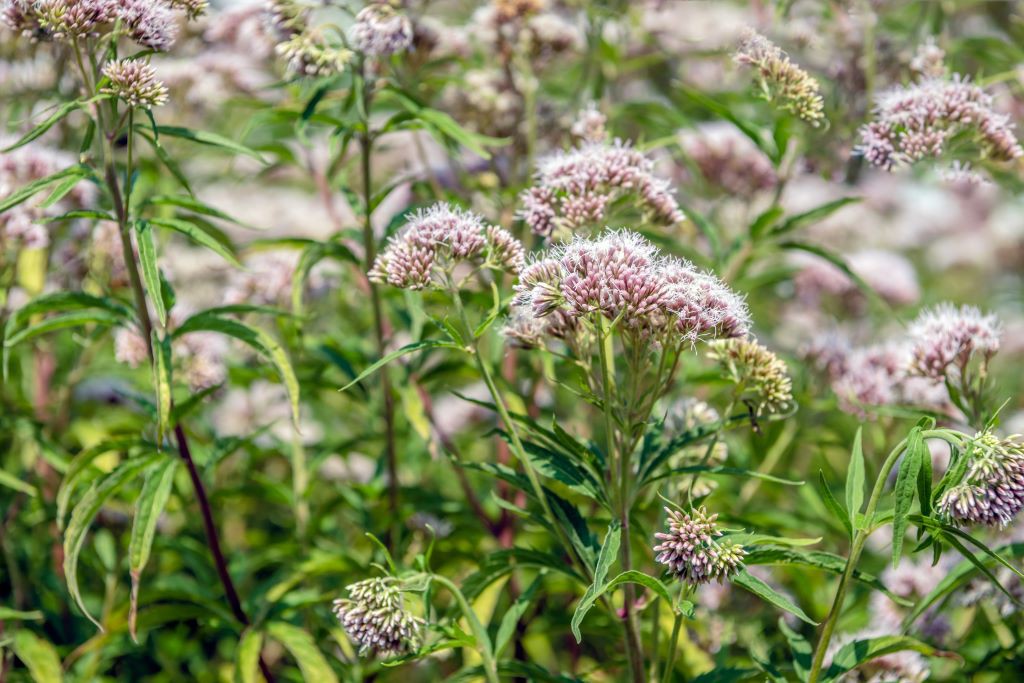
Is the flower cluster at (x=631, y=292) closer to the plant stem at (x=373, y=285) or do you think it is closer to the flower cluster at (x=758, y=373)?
the flower cluster at (x=758, y=373)

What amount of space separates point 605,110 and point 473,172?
0.65 metres

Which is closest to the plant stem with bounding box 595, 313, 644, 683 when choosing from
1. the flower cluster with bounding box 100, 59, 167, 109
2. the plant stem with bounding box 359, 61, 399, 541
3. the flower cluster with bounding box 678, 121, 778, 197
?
the plant stem with bounding box 359, 61, 399, 541

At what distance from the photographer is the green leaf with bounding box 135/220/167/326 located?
222 centimetres

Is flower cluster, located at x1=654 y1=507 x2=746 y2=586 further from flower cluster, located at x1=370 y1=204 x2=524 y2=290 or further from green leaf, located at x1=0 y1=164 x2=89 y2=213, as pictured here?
green leaf, located at x1=0 y1=164 x2=89 y2=213

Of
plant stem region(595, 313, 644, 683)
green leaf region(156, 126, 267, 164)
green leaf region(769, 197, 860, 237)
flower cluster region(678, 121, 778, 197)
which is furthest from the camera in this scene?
flower cluster region(678, 121, 778, 197)

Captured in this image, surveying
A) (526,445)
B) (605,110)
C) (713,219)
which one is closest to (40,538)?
(526,445)

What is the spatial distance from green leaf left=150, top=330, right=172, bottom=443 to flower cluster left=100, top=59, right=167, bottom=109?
58cm

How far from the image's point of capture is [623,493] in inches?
84.7

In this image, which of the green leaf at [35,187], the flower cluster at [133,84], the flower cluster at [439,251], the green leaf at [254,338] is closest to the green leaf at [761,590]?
the flower cluster at [439,251]

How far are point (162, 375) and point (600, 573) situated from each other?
1.22m

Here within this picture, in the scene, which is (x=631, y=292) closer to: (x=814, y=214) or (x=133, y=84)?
(x=133, y=84)

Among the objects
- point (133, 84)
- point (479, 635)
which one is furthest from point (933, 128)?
point (133, 84)

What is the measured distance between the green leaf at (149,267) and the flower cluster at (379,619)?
77 cm

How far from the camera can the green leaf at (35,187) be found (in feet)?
7.27
